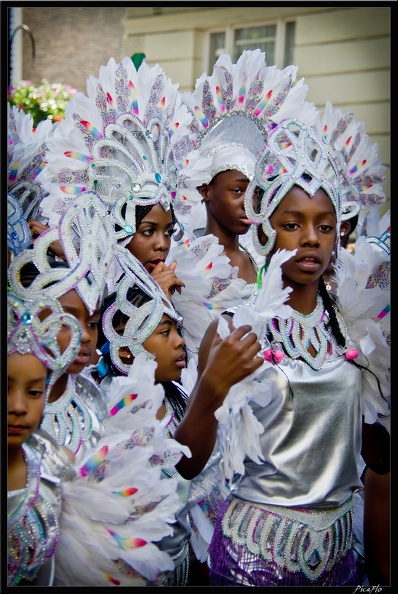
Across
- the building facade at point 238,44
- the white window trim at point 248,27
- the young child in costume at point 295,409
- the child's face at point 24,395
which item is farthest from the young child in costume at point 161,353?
the white window trim at point 248,27

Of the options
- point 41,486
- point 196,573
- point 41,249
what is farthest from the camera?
point 196,573

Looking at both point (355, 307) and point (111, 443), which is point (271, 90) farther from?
point (111, 443)

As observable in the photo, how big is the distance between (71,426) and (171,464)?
1.10 ft

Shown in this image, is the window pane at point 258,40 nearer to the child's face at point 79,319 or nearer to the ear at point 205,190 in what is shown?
the ear at point 205,190

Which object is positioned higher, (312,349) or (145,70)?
(145,70)

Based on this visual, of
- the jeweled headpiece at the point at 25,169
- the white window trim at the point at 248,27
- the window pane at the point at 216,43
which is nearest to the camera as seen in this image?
the jeweled headpiece at the point at 25,169

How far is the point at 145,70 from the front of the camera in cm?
376

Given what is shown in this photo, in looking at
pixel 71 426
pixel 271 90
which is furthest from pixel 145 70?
pixel 71 426

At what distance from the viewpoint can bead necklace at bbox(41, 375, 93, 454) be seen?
2.74 m

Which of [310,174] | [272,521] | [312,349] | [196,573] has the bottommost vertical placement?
[196,573]

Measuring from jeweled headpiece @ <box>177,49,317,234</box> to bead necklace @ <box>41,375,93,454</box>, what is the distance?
63.3 inches

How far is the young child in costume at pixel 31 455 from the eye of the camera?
2.37 metres

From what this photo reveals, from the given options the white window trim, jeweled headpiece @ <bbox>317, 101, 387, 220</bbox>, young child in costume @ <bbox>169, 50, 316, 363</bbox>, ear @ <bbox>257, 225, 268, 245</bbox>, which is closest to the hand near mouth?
young child in costume @ <bbox>169, 50, 316, 363</bbox>

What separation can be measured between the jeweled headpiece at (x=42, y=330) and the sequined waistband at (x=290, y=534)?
31.3 inches
